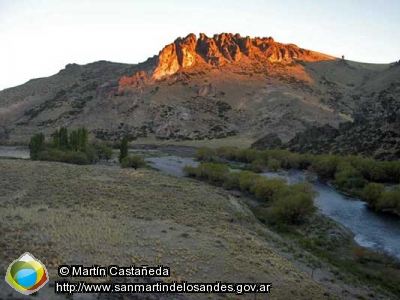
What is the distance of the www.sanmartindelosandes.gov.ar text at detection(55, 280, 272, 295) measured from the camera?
63.0ft

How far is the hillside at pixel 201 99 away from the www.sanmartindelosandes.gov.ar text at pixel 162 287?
103 meters

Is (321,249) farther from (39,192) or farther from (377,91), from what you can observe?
(377,91)

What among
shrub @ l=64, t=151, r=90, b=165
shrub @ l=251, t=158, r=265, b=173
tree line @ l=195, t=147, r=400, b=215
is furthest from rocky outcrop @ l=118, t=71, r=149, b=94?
shrub @ l=251, t=158, r=265, b=173

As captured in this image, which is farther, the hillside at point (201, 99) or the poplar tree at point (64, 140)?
the hillside at point (201, 99)

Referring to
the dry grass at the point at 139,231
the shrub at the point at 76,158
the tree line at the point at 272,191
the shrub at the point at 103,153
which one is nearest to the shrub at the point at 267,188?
the tree line at the point at 272,191

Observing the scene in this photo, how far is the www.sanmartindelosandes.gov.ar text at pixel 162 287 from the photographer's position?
19.2 metres

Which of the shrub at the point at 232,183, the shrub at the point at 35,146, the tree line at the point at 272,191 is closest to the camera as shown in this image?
the tree line at the point at 272,191

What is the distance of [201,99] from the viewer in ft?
514

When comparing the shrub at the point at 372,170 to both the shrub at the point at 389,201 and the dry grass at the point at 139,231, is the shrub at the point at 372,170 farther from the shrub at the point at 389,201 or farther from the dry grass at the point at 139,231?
the dry grass at the point at 139,231

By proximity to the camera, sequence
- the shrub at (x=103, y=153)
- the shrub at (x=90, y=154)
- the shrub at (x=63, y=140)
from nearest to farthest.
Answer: the shrub at (x=90, y=154) → the shrub at (x=63, y=140) → the shrub at (x=103, y=153)

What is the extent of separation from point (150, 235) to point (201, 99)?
130 metres

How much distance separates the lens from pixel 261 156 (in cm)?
9200

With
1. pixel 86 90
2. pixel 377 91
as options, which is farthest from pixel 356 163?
pixel 86 90

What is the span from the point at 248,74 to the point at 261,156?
89.2 metres
